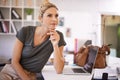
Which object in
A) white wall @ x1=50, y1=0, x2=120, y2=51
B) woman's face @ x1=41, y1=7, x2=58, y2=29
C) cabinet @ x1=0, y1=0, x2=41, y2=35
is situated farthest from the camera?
white wall @ x1=50, y1=0, x2=120, y2=51

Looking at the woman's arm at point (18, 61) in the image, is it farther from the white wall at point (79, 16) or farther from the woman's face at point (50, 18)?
the white wall at point (79, 16)

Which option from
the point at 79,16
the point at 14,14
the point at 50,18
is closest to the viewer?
the point at 50,18

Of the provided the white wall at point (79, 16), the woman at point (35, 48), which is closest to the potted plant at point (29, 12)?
the white wall at point (79, 16)

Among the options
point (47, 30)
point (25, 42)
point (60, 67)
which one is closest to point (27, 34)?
point (25, 42)

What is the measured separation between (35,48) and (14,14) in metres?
2.59

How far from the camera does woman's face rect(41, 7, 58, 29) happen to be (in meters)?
1.76

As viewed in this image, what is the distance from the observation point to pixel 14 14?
430 centimetres

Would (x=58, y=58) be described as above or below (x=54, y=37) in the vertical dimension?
below

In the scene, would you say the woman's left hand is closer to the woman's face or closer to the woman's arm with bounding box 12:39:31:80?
the woman's face

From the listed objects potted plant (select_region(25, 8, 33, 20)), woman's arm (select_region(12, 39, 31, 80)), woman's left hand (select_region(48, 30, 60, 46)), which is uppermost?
potted plant (select_region(25, 8, 33, 20))

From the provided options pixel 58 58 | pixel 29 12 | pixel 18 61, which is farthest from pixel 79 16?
pixel 18 61

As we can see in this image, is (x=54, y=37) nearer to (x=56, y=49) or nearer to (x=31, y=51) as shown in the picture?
(x=56, y=49)

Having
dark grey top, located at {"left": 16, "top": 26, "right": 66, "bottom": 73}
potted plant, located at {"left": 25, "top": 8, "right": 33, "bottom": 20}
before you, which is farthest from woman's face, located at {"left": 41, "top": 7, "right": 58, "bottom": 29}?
potted plant, located at {"left": 25, "top": 8, "right": 33, "bottom": 20}

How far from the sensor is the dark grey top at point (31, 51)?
1.86 m
